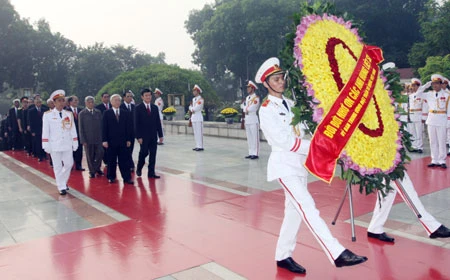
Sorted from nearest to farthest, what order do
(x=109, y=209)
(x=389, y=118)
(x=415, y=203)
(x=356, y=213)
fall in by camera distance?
1. (x=389, y=118)
2. (x=415, y=203)
3. (x=356, y=213)
4. (x=109, y=209)

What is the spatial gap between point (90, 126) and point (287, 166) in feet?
21.3

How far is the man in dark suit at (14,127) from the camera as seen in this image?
14493 millimetres

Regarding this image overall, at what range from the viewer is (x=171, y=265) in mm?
4195

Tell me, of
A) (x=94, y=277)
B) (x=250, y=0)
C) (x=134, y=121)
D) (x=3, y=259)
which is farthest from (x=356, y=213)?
(x=250, y=0)

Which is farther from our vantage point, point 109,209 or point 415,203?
point 109,209

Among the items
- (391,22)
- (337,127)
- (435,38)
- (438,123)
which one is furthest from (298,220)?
(391,22)

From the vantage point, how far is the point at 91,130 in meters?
9.20

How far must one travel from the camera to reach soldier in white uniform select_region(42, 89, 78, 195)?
7.66m

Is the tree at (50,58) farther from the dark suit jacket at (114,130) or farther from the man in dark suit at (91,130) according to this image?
the dark suit jacket at (114,130)

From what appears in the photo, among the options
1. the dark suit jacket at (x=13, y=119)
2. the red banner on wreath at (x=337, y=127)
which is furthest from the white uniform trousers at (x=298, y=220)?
the dark suit jacket at (x=13, y=119)

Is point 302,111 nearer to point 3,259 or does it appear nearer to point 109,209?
point 3,259

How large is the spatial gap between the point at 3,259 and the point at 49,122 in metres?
3.64

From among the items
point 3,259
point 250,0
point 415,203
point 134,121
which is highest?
point 250,0

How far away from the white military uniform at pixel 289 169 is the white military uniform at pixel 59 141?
5.11 metres
